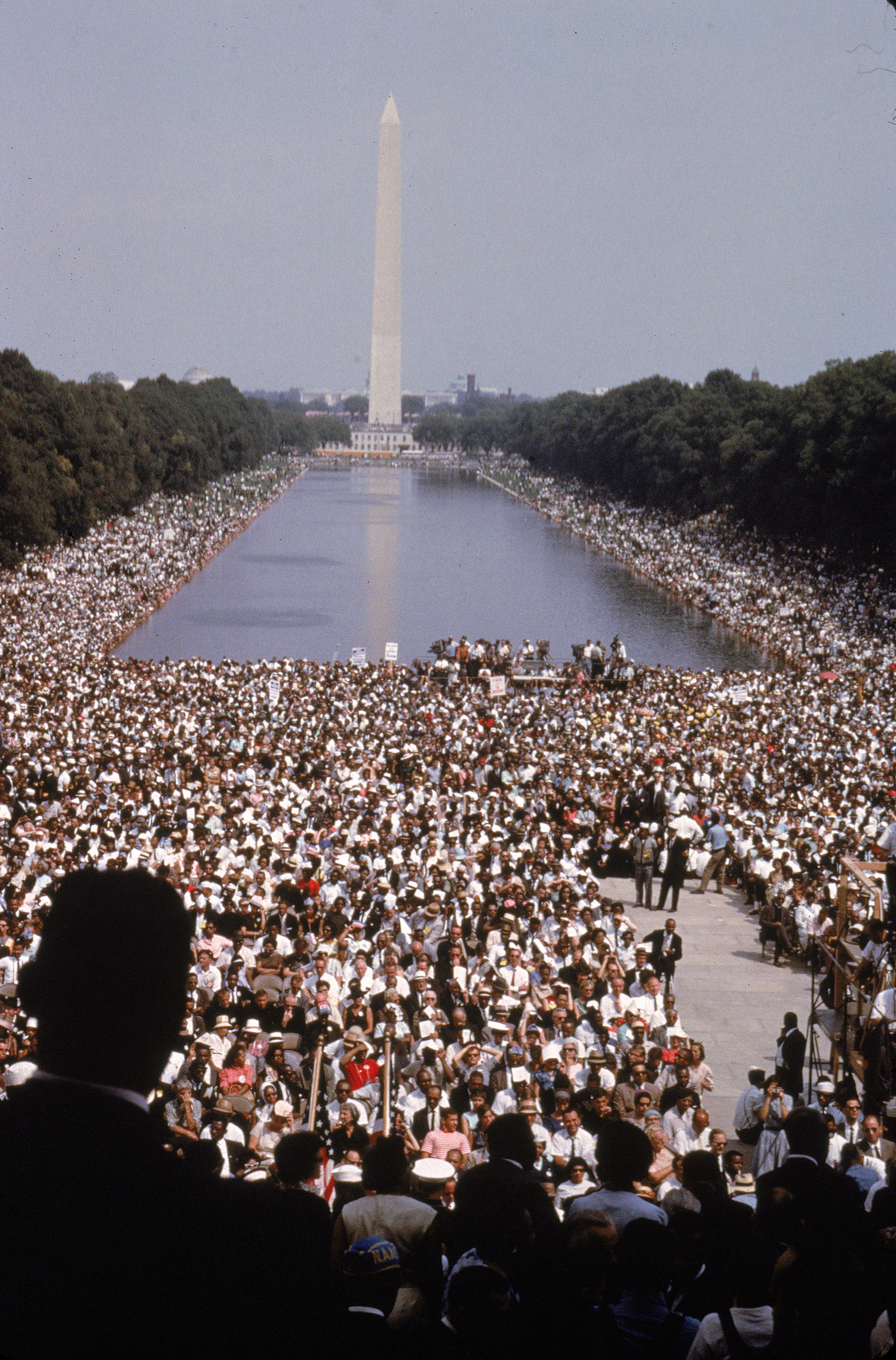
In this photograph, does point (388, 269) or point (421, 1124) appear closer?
point (421, 1124)

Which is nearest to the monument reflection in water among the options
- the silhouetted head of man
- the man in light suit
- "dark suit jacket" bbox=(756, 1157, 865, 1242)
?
the man in light suit

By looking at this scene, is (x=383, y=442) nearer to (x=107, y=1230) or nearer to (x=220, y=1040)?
(x=220, y=1040)

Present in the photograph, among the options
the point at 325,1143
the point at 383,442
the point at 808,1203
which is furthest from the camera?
the point at 383,442

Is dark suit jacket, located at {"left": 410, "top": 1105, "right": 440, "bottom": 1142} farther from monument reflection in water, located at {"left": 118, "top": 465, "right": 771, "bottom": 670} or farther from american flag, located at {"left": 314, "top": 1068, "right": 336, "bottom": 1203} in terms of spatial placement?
monument reflection in water, located at {"left": 118, "top": 465, "right": 771, "bottom": 670}

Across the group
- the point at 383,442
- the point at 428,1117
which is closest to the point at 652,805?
the point at 428,1117

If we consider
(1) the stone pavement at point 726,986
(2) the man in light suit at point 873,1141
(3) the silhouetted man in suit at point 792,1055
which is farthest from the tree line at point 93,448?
(2) the man in light suit at point 873,1141

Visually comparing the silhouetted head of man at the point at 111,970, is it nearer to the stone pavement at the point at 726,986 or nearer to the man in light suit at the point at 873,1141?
the man in light suit at the point at 873,1141

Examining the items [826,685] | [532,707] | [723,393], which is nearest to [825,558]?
[826,685]

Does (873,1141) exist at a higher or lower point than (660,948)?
higher
